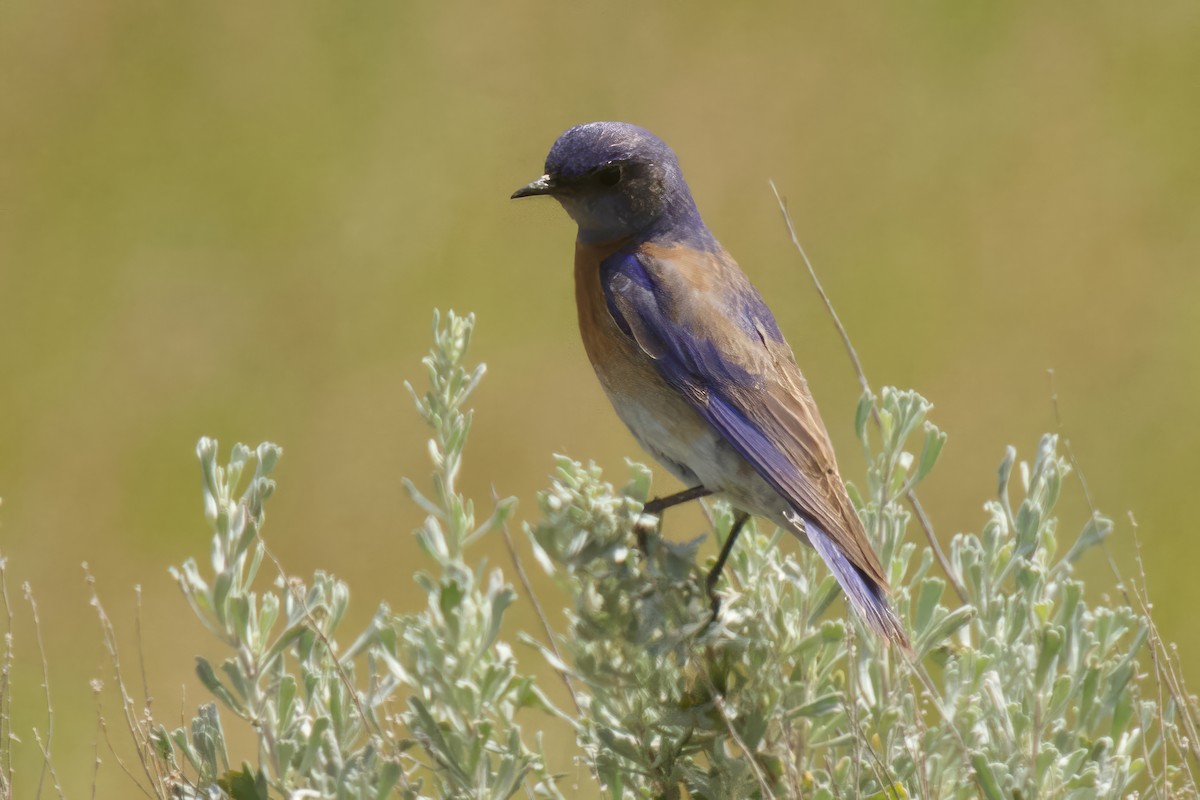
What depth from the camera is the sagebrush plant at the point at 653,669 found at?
74.3 inches

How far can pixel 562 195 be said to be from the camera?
2.76 metres

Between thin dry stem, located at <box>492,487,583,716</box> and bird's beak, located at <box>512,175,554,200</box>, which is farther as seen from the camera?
bird's beak, located at <box>512,175,554,200</box>

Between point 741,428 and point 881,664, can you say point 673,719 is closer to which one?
point 881,664

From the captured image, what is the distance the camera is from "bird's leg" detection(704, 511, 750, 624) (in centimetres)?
216

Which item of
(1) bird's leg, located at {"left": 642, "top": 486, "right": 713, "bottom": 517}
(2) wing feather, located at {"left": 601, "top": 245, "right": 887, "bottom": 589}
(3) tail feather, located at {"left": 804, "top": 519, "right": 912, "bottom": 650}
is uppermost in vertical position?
(2) wing feather, located at {"left": 601, "top": 245, "right": 887, "bottom": 589}

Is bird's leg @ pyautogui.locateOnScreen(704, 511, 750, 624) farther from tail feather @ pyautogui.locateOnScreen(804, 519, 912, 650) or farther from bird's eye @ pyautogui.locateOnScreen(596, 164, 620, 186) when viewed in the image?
bird's eye @ pyautogui.locateOnScreen(596, 164, 620, 186)

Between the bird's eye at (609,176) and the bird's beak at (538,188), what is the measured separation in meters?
0.10

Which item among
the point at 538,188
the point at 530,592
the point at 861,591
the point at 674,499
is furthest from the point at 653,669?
the point at 538,188

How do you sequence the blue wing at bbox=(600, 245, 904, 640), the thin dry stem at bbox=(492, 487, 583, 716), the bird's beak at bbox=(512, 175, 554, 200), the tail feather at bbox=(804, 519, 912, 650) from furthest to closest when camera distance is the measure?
the bird's beak at bbox=(512, 175, 554, 200)
the blue wing at bbox=(600, 245, 904, 640)
the tail feather at bbox=(804, 519, 912, 650)
the thin dry stem at bbox=(492, 487, 583, 716)

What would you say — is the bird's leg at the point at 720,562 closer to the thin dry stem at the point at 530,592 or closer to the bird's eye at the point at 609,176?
the thin dry stem at the point at 530,592

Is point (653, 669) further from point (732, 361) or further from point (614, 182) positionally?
point (614, 182)

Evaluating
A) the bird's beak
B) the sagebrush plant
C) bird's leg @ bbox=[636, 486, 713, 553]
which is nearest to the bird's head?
the bird's beak

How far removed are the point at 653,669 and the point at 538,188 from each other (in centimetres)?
107

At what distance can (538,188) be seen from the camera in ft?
8.95
